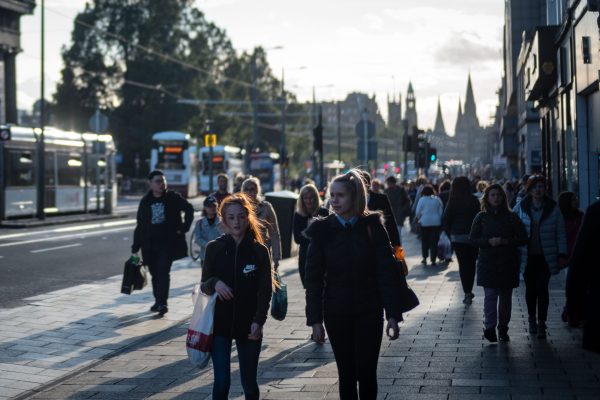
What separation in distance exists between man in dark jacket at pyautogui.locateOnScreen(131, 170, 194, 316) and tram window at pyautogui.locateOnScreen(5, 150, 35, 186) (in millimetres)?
21229

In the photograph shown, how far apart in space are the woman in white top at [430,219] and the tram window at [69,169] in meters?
19.2

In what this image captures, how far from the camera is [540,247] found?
1055 centimetres

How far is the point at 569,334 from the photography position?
10.5 m

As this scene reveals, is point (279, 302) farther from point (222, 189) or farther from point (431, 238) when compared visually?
point (431, 238)

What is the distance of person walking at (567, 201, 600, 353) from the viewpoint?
4.96 metres

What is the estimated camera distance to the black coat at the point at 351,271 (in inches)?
232

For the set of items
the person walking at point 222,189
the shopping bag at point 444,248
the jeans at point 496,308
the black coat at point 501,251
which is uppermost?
the person walking at point 222,189

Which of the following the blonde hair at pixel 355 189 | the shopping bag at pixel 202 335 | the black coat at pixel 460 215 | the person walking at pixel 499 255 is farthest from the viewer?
the black coat at pixel 460 215

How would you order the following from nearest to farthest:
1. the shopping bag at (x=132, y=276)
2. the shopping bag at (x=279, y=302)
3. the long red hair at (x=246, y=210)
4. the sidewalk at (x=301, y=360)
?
the long red hair at (x=246, y=210) → the shopping bag at (x=279, y=302) → the sidewalk at (x=301, y=360) → the shopping bag at (x=132, y=276)

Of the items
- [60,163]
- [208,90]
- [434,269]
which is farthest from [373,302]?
[208,90]

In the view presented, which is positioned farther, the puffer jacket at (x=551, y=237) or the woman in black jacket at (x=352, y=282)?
the puffer jacket at (x=551, y=237)

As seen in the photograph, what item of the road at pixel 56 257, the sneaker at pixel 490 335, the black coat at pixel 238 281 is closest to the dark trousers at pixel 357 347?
the black coat at pixel 238 281

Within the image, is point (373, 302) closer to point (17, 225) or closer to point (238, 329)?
point (238, 329)

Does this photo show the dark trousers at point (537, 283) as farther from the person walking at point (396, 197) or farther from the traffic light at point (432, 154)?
the traffic light at point (432, 154)
